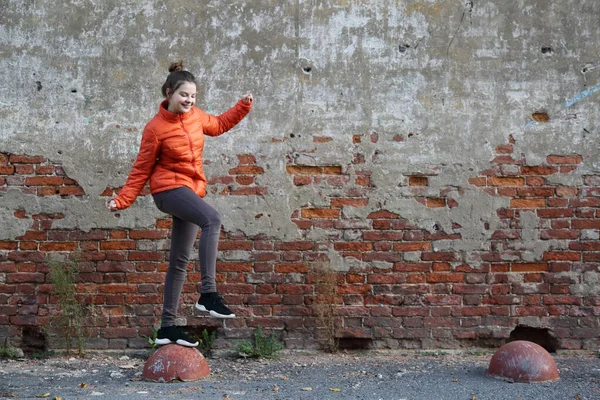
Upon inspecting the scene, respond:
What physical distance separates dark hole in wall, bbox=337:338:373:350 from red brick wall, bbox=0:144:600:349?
0.08 metres

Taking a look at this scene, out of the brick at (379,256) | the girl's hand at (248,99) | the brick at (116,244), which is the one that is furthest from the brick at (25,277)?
the brick at (379,256)

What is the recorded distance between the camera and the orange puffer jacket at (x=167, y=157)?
4703mm

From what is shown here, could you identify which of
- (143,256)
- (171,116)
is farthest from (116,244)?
(171,116)

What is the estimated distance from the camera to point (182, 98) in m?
4.68

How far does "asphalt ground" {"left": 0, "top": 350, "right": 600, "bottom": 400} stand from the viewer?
4.59m

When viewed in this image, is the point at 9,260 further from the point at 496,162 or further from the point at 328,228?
the point at 496,162

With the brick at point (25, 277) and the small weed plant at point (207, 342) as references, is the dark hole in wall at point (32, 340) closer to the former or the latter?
the brick at point (25, 277)

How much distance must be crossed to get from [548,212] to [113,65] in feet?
12.1

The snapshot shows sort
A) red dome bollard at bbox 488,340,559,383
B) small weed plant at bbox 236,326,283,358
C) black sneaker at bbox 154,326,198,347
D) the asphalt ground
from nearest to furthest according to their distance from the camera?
the asphalt ground < red dome bollard at bbox 488,340,559,383 < black sneaker at bbox 154,326,198,347 < small weed plant at bbox 236,326,283,358

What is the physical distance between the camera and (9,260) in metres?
5.83

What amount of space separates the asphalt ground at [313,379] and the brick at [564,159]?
1.53 meters

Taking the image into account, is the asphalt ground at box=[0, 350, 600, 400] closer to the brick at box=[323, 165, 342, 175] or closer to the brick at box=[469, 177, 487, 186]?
the brick at box=[469, 177, 487, 186]

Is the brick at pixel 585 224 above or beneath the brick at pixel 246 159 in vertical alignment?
beneath

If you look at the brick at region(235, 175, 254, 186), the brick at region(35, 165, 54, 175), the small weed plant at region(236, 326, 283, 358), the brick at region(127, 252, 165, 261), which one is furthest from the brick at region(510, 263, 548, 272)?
the brick at region(35, 165, 54, 175)
